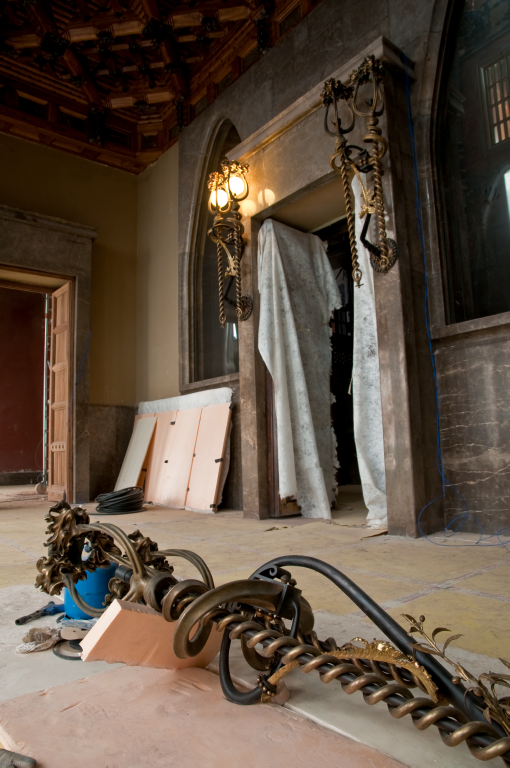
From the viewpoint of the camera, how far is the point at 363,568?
242 centimetres

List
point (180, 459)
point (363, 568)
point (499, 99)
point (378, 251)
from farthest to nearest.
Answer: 1. point (180, 459)
2. point (499, 99)
3. point (378, 251)
4. point (363, 568)

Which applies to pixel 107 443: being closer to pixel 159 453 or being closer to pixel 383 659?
pixel 159 453

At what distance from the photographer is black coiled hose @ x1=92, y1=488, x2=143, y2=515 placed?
525 cm

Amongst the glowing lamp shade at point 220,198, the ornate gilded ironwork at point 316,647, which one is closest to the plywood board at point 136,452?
the glowing lamp shade at point 220,198

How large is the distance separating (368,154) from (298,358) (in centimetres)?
178

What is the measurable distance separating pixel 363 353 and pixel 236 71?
13.5ft

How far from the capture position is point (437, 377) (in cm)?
364

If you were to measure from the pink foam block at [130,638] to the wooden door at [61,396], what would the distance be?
5.98 m

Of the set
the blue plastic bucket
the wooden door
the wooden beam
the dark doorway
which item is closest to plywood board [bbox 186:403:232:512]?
the wooden door

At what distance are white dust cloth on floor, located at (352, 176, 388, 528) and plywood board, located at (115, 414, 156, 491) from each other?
343 centimetres

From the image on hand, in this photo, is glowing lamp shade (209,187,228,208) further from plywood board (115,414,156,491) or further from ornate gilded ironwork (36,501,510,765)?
ornate gilded ironwork (36,501,510,765)

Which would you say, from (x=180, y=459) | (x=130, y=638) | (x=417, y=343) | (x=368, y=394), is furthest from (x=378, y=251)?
(x=180, y=459)

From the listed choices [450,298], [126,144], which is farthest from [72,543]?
[126,144]

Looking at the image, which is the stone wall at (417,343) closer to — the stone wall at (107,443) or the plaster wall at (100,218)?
the stone wall at (107,443)
